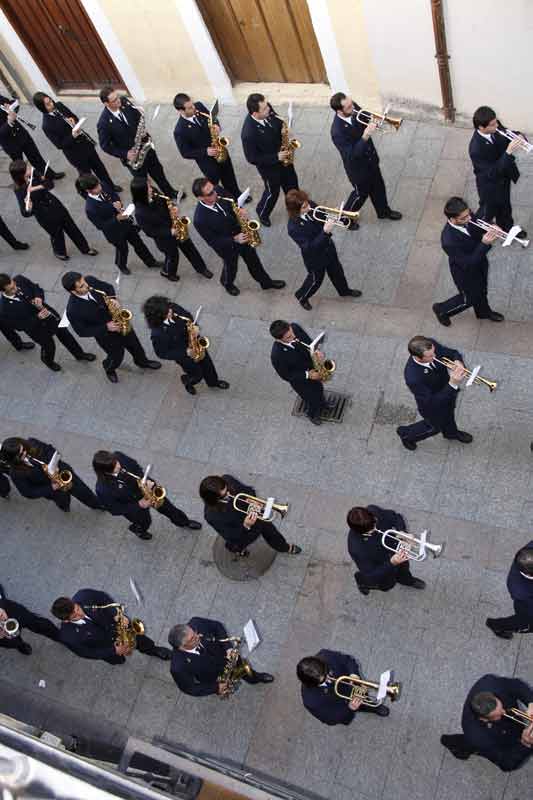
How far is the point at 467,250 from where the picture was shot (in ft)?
27.3

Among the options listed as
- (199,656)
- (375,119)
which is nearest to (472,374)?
(199,656)

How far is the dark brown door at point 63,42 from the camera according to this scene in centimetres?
1313

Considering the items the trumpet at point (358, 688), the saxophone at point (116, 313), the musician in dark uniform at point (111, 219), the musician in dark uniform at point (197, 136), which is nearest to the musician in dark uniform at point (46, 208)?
the musician in dark uniform at point (111, 219)

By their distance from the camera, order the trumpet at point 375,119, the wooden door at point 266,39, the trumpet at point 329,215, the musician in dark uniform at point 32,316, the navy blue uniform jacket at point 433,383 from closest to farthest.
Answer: the navy blue uniform jacket at point 433,383
the trumpet at point 329,215
the trumpet at point 375,119
the musician in dark uniform at point 32,316
the wooden door at point 266,39

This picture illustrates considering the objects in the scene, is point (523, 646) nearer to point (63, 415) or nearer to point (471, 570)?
point (471, 570)

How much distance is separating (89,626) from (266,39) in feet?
27.8

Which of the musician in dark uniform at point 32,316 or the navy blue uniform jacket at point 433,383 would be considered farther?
the musician in dark uniform at point 32,316

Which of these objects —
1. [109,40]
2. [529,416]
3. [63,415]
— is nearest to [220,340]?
[63,415]

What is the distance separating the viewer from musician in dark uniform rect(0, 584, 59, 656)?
25.8 feet

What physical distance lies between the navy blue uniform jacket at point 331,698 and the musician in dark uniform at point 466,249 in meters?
3.87

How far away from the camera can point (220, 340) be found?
33.4 feet

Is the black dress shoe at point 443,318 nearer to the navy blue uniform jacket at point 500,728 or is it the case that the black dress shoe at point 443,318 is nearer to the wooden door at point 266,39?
the navy blue uniform jacket at point 500,728

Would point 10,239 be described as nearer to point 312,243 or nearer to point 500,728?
point 312,243

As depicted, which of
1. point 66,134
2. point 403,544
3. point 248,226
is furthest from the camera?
point 66,134
